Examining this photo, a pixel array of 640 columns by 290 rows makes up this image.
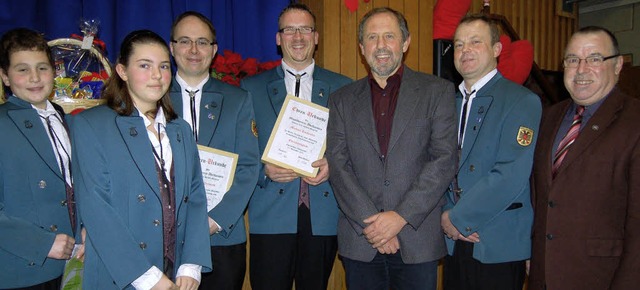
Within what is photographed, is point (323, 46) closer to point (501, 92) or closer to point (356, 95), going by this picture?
point (356, 95)

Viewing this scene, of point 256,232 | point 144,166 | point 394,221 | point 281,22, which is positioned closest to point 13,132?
point 144,166

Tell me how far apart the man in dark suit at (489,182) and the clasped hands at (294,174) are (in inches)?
25.7

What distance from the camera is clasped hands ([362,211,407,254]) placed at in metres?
2.16

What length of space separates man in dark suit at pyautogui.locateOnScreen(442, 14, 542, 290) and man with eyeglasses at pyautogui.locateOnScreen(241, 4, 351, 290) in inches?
A: 26.2

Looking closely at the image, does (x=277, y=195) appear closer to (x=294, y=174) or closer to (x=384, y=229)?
(x=294, y=174)

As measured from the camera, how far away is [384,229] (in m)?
2.16

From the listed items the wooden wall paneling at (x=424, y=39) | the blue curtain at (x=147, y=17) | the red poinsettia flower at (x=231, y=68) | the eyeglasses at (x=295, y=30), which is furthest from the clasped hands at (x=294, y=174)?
the wooden wall paneling at (x=424, y=39)

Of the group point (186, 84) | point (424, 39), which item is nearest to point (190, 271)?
point (186, 84)

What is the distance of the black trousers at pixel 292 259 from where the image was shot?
2594 mm

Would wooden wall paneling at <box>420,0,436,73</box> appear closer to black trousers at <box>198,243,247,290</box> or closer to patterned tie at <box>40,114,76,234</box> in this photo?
black trousers at <box>198,243,247,290</box>

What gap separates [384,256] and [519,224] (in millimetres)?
662

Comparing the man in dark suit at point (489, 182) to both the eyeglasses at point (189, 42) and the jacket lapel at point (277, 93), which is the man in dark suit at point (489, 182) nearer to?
the jacket lapel at point (277, 93)

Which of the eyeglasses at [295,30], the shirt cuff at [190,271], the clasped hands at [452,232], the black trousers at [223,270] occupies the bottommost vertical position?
the black trousers at [223,270]

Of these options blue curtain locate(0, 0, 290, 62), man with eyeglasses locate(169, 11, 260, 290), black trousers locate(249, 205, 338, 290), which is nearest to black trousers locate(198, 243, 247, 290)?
man with eyeglasses locate(169, 11, 260, 290)
